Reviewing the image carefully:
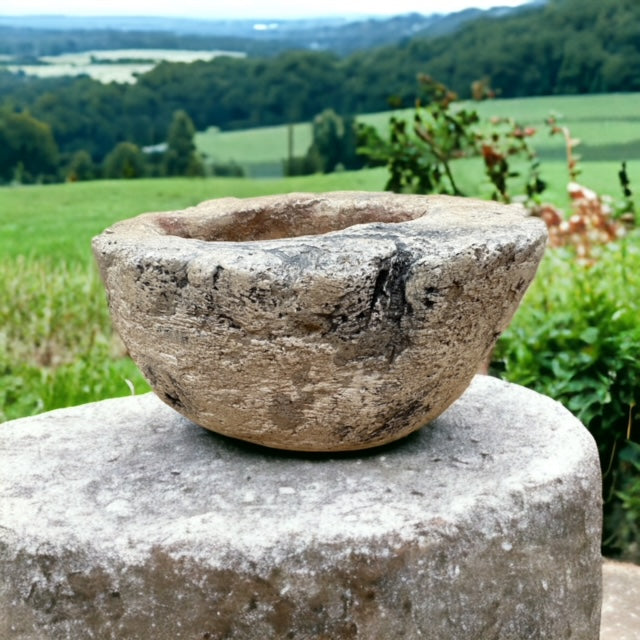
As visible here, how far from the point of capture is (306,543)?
7.57 feet

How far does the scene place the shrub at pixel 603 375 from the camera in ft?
12.8

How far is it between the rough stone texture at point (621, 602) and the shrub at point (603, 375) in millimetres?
130

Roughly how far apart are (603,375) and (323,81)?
3.39 meters

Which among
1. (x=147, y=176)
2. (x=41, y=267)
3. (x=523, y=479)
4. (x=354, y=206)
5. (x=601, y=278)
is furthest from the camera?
(x=147, y=176)

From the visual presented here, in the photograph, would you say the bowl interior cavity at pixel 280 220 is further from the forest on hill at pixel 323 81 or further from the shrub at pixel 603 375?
the forest on hill at pixel 323 81

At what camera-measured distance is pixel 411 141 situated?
7098 mm

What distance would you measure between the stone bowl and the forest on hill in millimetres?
4036

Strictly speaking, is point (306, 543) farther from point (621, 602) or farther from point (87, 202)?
point (87, 202)

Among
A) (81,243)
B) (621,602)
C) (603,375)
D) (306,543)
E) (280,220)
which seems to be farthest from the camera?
(81,243)

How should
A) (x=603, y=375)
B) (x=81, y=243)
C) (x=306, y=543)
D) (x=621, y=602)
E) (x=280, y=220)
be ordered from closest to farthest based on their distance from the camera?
1. (x=306, y=543)
2. (x=280, y=220)
3. (x=621, y=602)
4. (x=603, y=375)
5. (x=81, y=243)

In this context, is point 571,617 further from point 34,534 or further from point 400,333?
point 34,534

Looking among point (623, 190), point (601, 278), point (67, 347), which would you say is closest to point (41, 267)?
point (67, 347)

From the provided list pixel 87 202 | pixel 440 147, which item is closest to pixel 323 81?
pixel 440 147

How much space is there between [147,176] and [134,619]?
16.0 ft
